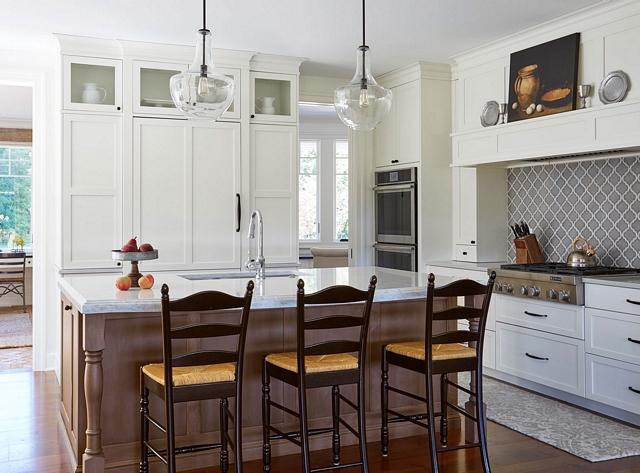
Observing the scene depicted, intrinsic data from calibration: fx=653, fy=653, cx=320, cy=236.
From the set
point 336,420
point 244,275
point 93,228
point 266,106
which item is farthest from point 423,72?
point 336,420

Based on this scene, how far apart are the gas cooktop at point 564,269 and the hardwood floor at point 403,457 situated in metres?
1.14

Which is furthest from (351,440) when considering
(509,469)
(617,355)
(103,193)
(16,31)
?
(16,31)

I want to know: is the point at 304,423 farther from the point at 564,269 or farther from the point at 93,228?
the point at 93,228

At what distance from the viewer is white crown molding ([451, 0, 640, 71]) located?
13.4ft

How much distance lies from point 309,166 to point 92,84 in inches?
183

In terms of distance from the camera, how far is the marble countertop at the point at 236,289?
2.80m

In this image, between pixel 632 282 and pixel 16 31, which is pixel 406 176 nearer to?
pixel 632 282

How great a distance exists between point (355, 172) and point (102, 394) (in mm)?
3934

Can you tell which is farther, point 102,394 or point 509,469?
point 509,469

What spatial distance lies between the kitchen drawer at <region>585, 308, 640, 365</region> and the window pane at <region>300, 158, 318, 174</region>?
5793mm

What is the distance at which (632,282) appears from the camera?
3824 mm

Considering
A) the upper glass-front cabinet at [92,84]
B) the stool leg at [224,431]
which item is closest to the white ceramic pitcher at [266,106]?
the upper glass-front cabinet at [92,84]

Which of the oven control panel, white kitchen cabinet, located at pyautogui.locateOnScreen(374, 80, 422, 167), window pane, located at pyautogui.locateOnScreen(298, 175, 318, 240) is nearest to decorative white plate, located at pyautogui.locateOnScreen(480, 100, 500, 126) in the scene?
white kitchen cabinet, located at pyautogui.locateOnScreen(374, 80, 422, 167)

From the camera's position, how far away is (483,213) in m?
5.55
